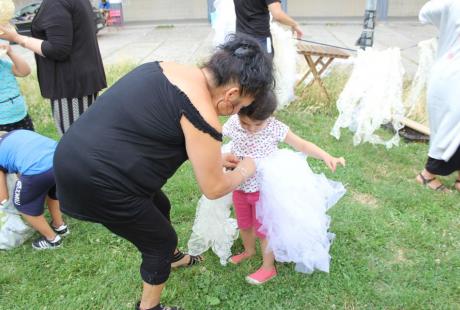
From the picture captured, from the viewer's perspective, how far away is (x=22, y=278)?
2.55 m

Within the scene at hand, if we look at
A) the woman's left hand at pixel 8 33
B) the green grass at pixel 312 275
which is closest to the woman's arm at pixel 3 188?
the green grass at pixel 312 275

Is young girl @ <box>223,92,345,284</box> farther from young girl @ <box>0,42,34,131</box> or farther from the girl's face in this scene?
young girl @ <box>0,42,34,131</box>

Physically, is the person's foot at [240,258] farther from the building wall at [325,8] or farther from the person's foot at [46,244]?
the building wall at [325,8]

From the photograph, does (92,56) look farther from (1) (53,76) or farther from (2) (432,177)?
(2) (432,177)

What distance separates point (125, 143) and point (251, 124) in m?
0.68

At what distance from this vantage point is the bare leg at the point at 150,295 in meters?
2.03

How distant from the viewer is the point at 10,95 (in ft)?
10.2

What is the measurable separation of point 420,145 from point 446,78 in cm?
118

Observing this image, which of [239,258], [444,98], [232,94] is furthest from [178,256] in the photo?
[444,98]

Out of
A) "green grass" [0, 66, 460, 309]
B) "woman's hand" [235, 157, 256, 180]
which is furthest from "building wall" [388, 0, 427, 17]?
"woman's hand" [235, 157, 256, 180]

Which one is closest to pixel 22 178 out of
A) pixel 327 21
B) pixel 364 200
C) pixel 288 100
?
pixel 364 200

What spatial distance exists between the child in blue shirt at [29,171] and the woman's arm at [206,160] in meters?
1.35

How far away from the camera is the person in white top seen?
10.4 feet

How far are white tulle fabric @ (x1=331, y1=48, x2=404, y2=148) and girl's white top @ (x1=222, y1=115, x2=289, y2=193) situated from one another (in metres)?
2.14
